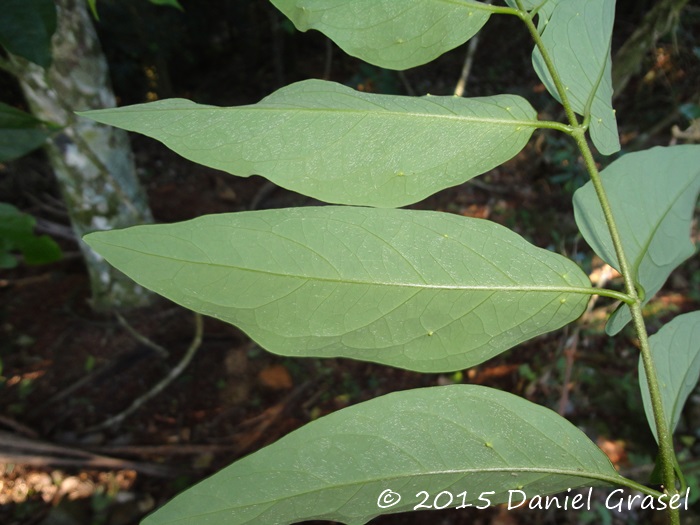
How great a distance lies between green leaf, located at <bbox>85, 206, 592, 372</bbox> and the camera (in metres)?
0.60

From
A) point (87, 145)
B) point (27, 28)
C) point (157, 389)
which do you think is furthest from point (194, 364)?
point (27, 28)

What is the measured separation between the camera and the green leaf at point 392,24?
2.27 ft

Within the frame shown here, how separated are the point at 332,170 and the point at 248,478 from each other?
388mm

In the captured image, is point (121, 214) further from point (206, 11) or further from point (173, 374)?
point (206, 11)

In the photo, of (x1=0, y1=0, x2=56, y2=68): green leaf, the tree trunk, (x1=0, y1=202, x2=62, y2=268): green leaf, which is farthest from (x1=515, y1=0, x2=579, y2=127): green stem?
the tree trunk

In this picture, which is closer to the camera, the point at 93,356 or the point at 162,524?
the point at 162,524

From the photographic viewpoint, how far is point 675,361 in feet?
2.46

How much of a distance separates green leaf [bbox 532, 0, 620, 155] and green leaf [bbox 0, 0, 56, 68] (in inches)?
37.8

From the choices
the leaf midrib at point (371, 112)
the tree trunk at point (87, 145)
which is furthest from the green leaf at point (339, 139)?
the tree trunk at point (87, 145)

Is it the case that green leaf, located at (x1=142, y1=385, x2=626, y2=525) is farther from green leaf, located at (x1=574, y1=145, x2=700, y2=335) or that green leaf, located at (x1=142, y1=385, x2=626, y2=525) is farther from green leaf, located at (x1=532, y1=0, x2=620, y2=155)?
green leaf, located at (x1=532, y1=0, x2=620, y2=155)

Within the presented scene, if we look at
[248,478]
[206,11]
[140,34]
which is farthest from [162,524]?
[206,11]

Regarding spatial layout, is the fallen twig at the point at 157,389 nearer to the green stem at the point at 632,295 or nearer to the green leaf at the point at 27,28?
the green leaf at the point at 27,28

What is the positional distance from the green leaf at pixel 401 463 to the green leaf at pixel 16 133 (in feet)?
3.48

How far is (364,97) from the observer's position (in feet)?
2.25
